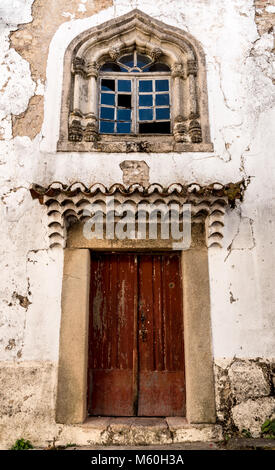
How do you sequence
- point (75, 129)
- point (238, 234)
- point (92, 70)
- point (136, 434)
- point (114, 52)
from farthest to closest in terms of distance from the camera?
point (114, 52) → point (92, 70) → point (75, 129) → point (238, 234) → point (136, 434)

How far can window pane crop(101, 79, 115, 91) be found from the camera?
217 inches

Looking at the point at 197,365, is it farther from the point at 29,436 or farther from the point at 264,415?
the point at 29,436

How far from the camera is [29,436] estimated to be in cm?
420

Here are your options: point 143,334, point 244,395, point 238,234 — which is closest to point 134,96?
point 238,234

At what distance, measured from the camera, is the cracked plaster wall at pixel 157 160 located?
4.48m

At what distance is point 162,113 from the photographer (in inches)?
213

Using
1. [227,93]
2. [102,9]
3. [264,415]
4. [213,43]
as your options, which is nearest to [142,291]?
[264,415]

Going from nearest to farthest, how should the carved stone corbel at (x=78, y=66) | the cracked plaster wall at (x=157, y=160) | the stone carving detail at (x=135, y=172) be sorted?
the cracked plaster wall at (x=157, y=160), the stone carving detail at (x=135, y=172), the carved stone corbel at (x=78, y=66)

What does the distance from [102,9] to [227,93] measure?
2180 millimetres

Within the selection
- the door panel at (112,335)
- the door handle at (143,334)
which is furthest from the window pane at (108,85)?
the door handle at (143,334)

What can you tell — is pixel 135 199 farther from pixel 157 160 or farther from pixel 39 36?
pixel 39 36

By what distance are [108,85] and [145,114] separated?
70 cm

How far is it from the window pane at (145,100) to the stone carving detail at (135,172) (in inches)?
40.3

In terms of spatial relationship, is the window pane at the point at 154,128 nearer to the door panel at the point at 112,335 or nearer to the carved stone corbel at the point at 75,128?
the carved stone corbel at the point at 75,128
